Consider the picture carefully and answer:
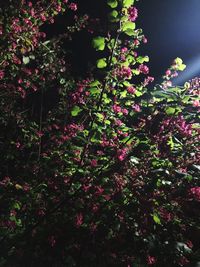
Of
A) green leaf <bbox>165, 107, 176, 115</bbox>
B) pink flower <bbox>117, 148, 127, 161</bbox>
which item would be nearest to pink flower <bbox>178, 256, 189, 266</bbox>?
pink flower <bbox>117, 148, 127, 161</bbox>

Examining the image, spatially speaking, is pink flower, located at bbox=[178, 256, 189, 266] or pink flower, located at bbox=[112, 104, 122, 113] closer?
pink flower, located at bbox=[178, 256, 189, 266]

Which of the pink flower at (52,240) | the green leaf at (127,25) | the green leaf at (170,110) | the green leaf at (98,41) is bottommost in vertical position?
the pink flower at (52,240)

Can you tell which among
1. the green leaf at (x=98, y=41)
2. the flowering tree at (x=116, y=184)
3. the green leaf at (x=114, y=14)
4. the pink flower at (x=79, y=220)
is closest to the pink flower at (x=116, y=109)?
the flowering tree at (x=116, y=184)

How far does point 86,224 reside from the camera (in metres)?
2.91

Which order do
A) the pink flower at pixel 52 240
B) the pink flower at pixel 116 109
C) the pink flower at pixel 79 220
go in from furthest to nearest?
the pink flower at pixel 116 109 < the pink flower at pixel 52 240 < the pink flower at pixel 79 220

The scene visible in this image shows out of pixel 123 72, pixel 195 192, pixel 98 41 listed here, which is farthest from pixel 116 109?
pixel 195 192

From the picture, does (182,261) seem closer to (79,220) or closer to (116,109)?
(79,220)

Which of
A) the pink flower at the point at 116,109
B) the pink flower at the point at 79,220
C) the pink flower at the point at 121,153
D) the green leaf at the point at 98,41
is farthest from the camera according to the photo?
the pink flower at the point at 116,109

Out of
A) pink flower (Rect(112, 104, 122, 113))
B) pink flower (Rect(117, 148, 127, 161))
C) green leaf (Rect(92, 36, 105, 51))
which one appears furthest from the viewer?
pink flower (Rect(112, 104, 122, 113))

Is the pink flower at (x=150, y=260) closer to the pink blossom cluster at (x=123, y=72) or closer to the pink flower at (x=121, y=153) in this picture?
the pink flower at (x=121, y=153)

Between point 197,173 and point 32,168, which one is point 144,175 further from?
point 32,168

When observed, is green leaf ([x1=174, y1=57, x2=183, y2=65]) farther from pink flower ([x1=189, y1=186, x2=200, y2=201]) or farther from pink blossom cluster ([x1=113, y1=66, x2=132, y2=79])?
pink flower ([x1=189, y1=186, x2=200, y2=201])

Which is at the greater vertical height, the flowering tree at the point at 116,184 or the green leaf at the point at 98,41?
the green leaf at the point at 98,41

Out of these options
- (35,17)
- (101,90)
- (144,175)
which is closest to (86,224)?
(144,175)
